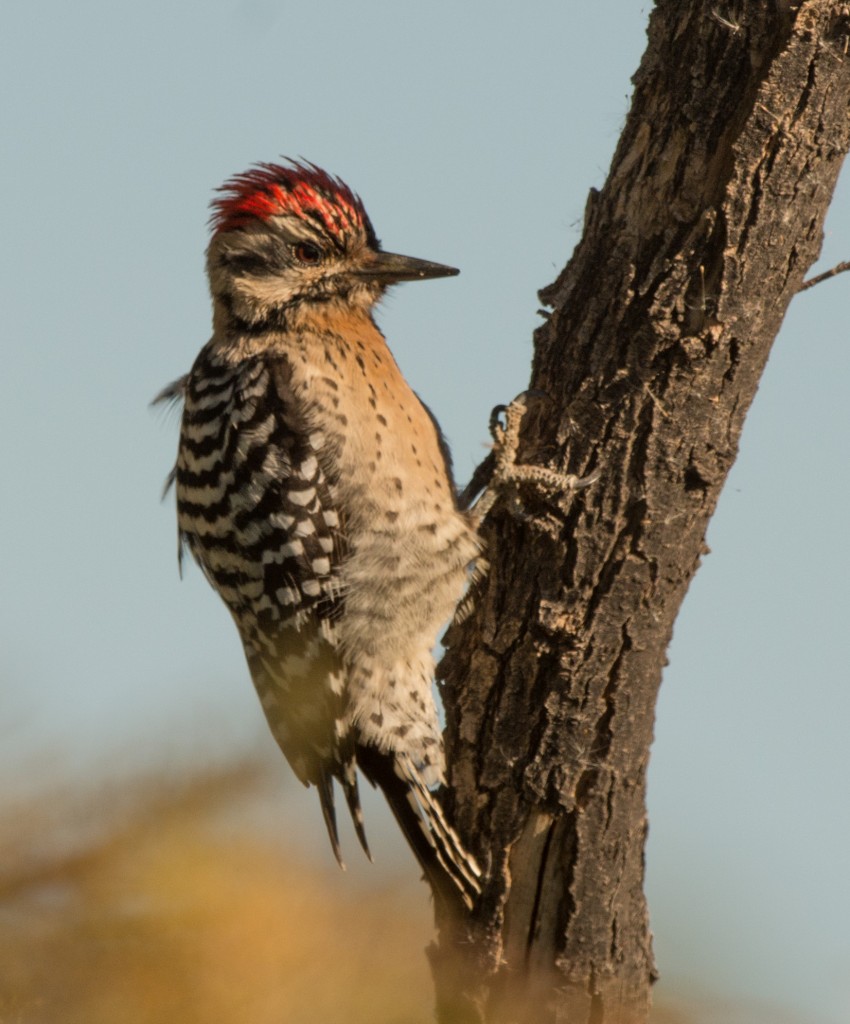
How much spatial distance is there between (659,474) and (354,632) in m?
1.60

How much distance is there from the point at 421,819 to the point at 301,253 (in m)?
2.64

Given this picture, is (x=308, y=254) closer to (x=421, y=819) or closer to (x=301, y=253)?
(x=301, y=253)

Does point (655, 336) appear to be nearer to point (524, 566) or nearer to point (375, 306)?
point (524, 566)

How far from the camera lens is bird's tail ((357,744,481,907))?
13.8 ft

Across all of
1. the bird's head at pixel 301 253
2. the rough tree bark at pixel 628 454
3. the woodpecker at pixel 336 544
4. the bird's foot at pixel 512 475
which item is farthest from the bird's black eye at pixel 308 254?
the rough tree bark at pixel 628 454

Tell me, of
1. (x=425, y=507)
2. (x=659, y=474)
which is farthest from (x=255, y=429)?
(x=659, y=474)

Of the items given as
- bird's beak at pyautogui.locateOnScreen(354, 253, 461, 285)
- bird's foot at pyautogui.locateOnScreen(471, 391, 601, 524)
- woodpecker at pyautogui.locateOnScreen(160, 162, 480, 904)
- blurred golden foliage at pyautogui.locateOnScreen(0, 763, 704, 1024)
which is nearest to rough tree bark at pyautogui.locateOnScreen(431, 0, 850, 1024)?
bird's foot at pyautogui.locateOnScreen(471, 391, 601, 524)

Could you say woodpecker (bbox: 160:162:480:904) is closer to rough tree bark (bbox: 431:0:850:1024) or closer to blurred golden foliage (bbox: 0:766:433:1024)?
rough tree bark (bbox: 431:0:850:1024)

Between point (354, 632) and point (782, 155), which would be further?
point (354, 632)

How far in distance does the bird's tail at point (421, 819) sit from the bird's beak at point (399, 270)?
215 cm

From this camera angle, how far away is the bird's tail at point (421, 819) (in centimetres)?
421

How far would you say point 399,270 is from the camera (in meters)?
5.60

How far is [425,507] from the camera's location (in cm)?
504

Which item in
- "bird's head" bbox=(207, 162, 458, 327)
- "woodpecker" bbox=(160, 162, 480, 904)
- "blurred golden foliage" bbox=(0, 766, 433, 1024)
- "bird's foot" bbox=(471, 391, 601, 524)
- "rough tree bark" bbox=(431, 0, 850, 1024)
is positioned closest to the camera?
"blurred golden foliage" bbox=(0, 766, 433, 1024)
